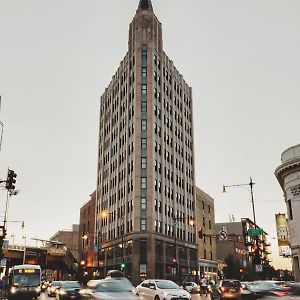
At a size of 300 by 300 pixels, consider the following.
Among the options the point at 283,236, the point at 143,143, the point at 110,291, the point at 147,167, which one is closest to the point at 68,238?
the point at 143,143

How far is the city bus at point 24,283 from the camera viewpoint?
34250mm

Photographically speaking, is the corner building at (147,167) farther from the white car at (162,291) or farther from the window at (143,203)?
the white car at (162,291)

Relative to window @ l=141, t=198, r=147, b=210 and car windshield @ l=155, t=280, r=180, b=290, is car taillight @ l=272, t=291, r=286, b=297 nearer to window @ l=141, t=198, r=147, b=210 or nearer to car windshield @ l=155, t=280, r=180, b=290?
car windshield @ l=155, t=280, r=180, b=290

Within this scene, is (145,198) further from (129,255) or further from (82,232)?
(82,232)

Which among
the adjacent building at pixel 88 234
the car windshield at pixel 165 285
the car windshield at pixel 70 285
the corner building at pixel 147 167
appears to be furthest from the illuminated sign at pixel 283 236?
the adjacent building at pixel 88 234

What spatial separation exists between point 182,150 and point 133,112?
14781 mm

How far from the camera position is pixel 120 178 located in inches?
2923

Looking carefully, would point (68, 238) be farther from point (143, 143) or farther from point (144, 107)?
point (144, 107)

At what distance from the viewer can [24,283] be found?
34719 mm

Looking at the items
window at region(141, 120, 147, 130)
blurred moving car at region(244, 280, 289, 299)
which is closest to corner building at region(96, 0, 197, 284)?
window at region(141, 120, 147, 130)

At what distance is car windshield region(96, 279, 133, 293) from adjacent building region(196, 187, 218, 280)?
2789 inches

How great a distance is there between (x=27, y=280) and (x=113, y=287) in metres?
21.6

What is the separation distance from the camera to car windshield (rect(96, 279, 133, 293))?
1631 centimetres

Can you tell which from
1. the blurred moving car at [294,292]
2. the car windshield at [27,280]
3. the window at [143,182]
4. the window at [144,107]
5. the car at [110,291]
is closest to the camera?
the blurred moving car at [294,292]
